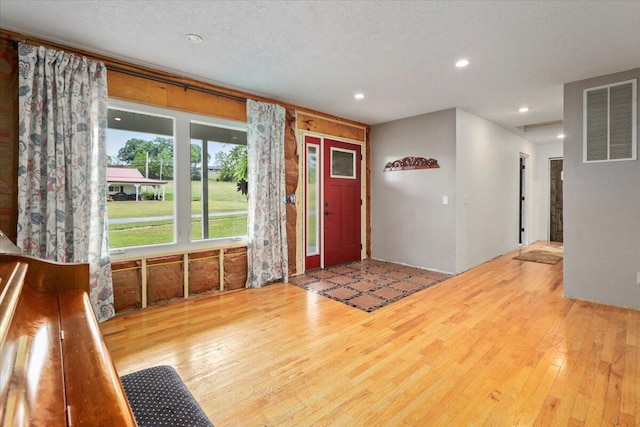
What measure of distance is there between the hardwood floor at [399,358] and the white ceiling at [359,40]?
2.56 metres

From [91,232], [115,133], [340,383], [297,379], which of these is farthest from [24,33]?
[340,383]

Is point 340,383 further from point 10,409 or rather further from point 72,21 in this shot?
point 72,21

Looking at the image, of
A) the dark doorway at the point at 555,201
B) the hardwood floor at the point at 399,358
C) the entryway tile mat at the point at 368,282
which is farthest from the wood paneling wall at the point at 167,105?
the dark doorway at the point at 555,201

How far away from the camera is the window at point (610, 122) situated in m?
3.19

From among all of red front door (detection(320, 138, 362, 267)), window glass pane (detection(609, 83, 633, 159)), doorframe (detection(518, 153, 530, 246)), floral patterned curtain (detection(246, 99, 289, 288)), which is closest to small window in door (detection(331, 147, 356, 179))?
red front door (detection(320, 138, 362, 267))

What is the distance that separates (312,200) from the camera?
497 cm

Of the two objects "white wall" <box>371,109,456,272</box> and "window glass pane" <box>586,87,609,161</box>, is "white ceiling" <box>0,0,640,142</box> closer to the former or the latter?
"window glass pane" <box>586,87,609,161</box>

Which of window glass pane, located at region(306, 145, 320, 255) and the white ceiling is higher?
the white ceiling

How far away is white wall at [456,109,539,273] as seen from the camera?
4.75m

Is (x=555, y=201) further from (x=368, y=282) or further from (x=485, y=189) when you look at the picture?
(x=368, y=282)

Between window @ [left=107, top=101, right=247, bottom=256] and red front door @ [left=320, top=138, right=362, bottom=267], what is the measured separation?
154cm

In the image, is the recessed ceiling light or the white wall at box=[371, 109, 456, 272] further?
the white wall at box=[371, 109, 456, 272]

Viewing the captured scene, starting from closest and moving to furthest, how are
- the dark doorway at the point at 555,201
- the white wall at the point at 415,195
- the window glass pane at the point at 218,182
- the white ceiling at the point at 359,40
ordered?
1. the white ceiling at the point at 359,40
2. the window glass pane at the point at 218,182
3. the white wall at the point at 415,195
4. the dark doorway at the point at 555,201

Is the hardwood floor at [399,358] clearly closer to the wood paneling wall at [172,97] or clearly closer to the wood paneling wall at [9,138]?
the wood paneling wall at [9,138]
